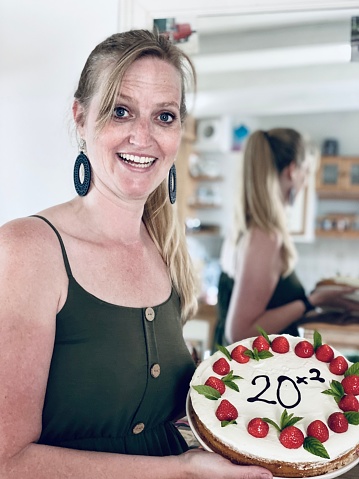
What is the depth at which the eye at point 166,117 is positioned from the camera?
109cm

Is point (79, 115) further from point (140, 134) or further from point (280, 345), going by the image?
point (280, 345)

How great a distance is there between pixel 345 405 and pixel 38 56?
1.09m

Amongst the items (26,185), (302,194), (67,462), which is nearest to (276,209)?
(26,185)

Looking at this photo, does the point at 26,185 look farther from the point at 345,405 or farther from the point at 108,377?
the point at 345,405

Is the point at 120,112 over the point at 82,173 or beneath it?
over

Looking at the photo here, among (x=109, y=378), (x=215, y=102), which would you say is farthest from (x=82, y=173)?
(x=215, y=102)

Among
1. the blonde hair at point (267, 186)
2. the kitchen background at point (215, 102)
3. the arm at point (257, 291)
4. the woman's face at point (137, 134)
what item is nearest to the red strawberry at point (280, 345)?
the woman's face at point (137, 134)

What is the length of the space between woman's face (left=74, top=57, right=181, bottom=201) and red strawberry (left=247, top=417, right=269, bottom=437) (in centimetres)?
46

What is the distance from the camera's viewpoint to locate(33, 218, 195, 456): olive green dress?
98 cm

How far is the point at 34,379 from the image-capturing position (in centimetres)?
90

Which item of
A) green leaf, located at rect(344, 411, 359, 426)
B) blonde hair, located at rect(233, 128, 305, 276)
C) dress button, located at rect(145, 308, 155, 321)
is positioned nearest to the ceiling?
blonde hair, located at rect(233, 128, 305, 276)

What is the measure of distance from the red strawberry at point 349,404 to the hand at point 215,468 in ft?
0.67

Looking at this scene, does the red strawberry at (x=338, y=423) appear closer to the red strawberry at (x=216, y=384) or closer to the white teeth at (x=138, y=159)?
the red strawberry at (x=216, y=384)

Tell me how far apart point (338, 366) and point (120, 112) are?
66 centimetres
